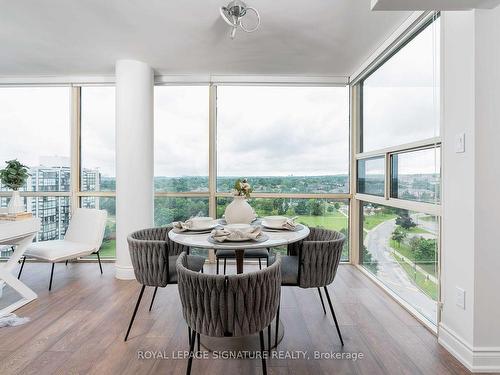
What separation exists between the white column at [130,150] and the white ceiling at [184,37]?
0.22 m

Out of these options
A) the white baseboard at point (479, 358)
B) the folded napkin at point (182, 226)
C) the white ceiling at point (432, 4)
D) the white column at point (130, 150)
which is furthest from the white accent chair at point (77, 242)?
the white baseboard at point (479, 358)

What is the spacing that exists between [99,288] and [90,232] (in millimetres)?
688

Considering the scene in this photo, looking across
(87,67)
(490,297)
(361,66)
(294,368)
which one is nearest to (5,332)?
(294,368)

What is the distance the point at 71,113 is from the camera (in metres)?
3.66

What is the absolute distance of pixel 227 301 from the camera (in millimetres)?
1281

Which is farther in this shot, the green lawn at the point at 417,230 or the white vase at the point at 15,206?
the white vase at the point at 15,206

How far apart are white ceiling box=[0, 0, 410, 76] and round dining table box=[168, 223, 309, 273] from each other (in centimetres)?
173

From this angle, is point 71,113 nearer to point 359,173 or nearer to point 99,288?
point 99,288

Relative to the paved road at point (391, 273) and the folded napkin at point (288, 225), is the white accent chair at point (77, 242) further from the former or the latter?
the paved road at point (391, 273)

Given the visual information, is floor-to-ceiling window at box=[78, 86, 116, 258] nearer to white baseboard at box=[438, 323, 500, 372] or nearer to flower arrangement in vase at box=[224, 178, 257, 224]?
flower arrangement in vase at box=[224, 178, 257, 224]

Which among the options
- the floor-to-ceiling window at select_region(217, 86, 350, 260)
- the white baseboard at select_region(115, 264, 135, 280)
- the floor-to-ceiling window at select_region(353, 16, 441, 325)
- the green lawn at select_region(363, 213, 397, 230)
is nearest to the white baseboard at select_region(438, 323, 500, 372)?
the floor-to-ceiling window at select_region(353, 16, 441, 325)

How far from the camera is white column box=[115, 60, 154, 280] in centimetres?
311

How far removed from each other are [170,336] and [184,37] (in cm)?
258

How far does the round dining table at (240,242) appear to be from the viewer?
1.54m
